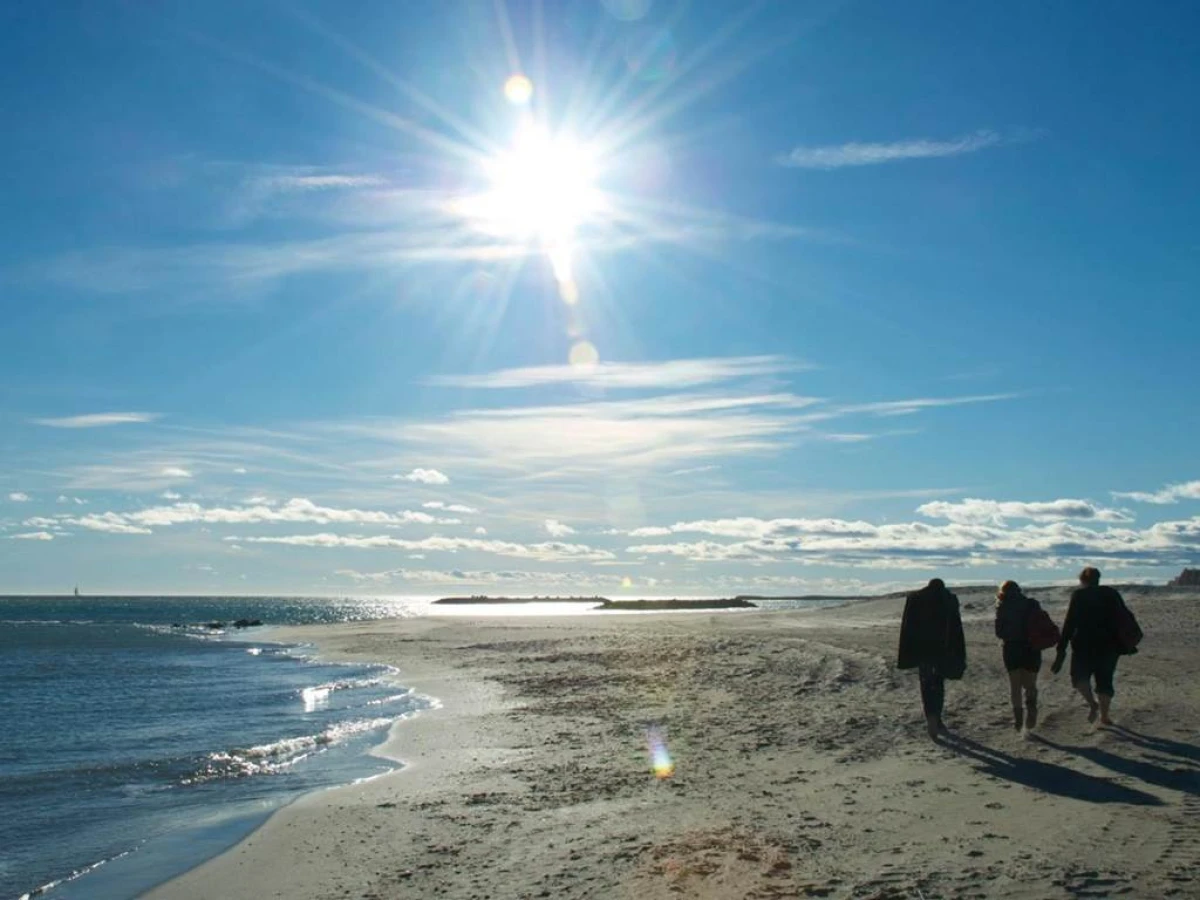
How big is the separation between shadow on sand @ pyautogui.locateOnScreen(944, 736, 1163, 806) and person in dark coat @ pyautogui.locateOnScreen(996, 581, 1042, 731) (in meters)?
0.93

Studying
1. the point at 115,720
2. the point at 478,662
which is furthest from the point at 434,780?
the point at 478,662

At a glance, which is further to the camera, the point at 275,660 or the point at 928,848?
the point at 275,660

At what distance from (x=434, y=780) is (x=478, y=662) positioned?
23489mm

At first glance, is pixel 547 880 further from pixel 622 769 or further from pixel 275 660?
pixel 275 660

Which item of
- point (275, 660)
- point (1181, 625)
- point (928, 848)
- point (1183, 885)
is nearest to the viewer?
point (1183, 885)

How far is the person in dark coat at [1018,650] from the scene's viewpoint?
13188 mm

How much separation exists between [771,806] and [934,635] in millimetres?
4337

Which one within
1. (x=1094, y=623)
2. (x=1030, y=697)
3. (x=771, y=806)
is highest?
(x=1094, y=623)

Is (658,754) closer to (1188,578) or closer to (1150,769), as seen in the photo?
(1150,769)

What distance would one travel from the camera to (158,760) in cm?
1797

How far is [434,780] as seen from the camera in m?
→ 13.8

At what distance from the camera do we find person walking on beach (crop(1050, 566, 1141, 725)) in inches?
515

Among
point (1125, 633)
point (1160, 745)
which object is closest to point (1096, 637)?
point (1125, 633)

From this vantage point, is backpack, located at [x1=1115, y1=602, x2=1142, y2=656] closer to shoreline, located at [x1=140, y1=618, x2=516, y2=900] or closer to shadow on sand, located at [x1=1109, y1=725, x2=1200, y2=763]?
shadow on sand, located at [x1=1109, y1=725, x2=1200, y2=763]
